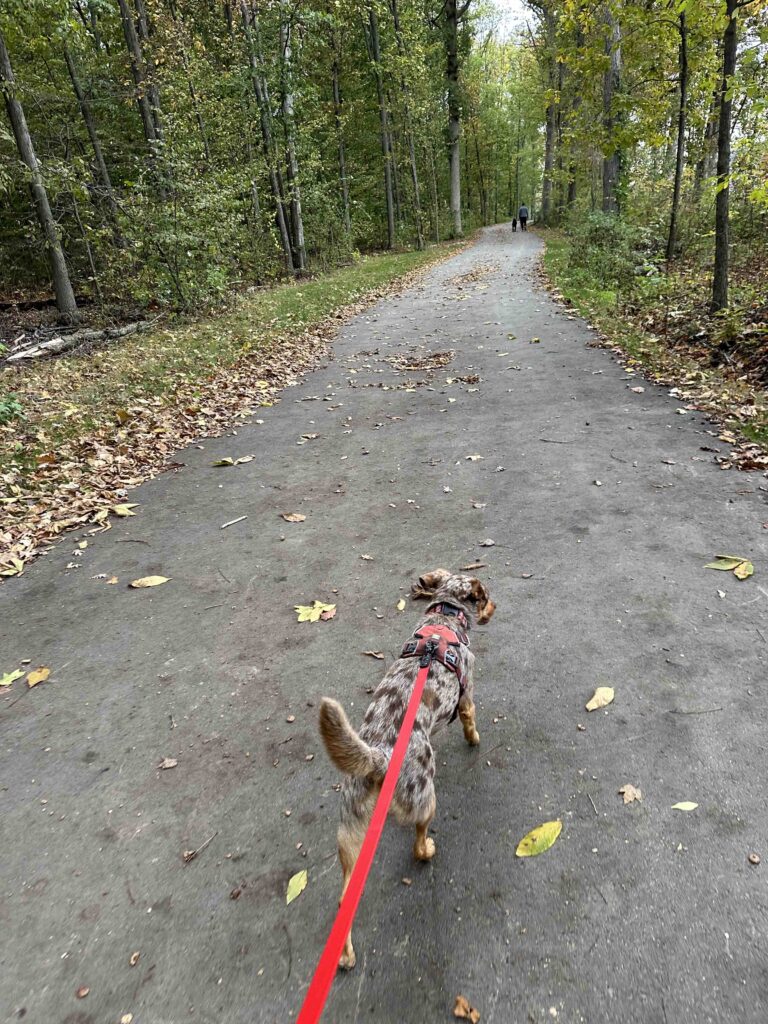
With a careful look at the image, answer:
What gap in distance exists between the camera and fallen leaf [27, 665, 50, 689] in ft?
11.4

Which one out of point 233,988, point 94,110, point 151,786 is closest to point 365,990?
point 233,988

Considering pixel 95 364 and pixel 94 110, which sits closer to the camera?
pixel 95 364

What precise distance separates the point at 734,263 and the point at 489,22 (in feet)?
155

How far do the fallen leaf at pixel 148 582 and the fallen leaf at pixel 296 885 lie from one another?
2.68m

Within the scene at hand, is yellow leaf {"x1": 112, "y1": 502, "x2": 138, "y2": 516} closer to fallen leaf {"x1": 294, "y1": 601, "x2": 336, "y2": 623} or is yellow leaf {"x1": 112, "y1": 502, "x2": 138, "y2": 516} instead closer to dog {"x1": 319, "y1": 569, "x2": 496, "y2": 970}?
fallen leaf {"x1": 294, "y1": 601, "x2": 336, "y2": 623}

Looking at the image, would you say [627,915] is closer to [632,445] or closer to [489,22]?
[632,445]

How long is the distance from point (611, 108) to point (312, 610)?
46.0 ft

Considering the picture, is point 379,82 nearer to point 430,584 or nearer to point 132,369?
point 132,369

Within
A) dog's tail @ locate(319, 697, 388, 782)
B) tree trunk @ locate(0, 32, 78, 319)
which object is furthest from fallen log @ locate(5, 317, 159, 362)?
dog's tail @ locate(319, 697, 388, 782)

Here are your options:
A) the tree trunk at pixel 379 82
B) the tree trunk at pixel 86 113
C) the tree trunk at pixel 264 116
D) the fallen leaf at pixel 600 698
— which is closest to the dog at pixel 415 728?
the fallen leaf at pixel 600 698

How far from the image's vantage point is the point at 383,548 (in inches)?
180

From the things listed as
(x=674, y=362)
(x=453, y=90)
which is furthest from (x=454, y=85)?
(x=674, y=362)

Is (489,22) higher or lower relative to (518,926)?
higher

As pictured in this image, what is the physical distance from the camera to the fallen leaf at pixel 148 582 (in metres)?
4.36
